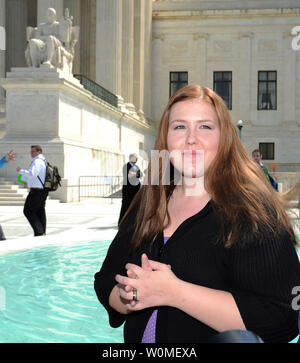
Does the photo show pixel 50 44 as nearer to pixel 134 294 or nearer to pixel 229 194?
pixel 229 194

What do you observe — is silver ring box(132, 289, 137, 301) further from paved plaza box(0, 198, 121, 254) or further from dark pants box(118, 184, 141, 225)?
dark pants box(118, 184, 141, 225)

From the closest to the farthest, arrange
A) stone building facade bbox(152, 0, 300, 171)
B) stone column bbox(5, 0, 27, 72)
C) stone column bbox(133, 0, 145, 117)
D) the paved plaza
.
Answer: the paved plaza < stone column bbox(5, 0, 27, 72) < stone column bbox(133, 0, 145, 117) < stone building facade bbox(152, 0, 300, 171)

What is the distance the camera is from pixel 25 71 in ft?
55.6

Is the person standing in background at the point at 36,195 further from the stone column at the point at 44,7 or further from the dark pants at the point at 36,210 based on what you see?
the stone column at the point at 44,7

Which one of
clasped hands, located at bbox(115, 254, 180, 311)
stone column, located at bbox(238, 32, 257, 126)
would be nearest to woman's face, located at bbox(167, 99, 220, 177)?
clasped hands, located at bbox(115, 254, 180, 311)

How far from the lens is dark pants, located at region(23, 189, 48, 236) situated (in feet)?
29.1

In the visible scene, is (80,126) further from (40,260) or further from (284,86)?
(284,86)

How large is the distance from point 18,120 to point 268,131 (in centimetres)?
2459

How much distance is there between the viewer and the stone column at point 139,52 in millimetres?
33188

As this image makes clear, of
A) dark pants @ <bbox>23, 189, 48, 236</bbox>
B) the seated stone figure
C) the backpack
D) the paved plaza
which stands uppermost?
the seated stone figure

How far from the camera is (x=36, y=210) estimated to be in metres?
8.96

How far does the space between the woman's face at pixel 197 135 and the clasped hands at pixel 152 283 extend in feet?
1.43
